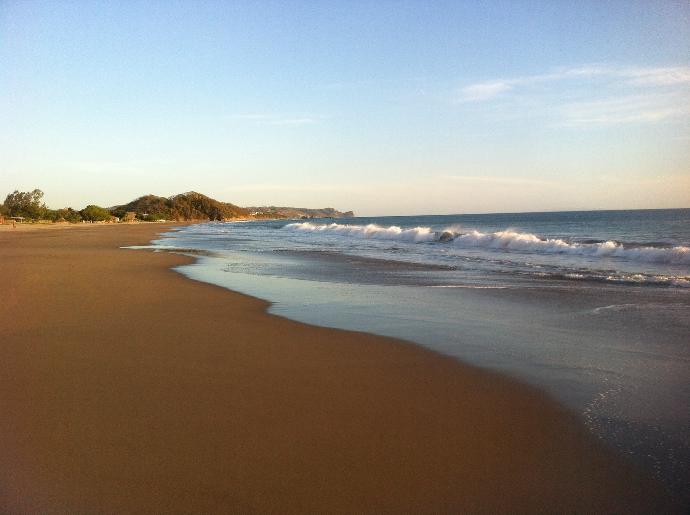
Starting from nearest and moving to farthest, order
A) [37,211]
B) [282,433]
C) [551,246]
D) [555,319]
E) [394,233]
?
[282,433] < [555,319] < [551,246] < [394,233] < [37,211]

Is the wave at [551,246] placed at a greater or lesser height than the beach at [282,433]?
greater

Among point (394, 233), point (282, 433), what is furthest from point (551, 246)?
point (282, 433)

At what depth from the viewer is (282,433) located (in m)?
3.50

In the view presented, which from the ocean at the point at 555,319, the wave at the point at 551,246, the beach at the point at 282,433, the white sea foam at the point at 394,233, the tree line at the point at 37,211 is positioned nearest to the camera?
the beach at the point at 282,433

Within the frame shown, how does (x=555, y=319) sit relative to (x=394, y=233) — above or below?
below

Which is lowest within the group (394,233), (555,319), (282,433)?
(282,433)

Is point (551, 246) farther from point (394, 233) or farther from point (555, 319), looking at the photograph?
point (394, 233)

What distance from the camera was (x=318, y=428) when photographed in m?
3.59

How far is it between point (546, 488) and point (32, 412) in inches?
143

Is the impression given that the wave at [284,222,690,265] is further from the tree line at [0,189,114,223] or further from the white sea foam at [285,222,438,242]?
the tree line at [0,189,114,223]

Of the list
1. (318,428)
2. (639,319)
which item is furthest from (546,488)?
(639,319)

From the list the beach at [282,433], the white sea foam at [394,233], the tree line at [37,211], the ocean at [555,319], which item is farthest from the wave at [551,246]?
the tree line at [37,211]

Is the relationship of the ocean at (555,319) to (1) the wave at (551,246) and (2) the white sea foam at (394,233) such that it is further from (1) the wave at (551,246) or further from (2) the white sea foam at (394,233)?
(2) the white sea foam at (394,233)

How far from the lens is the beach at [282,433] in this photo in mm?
2756
